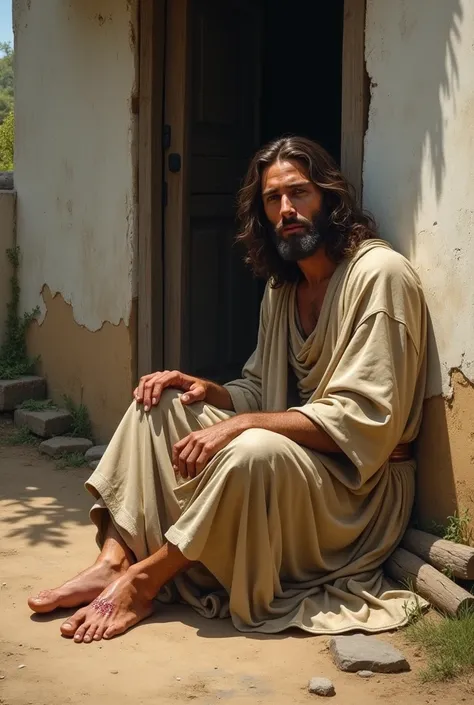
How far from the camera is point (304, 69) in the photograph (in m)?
7.74

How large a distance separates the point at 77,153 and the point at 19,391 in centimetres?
152

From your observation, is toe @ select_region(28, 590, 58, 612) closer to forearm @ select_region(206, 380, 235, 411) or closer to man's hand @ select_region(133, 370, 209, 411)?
man's hand @ select_region(133, 370, 209, 411)

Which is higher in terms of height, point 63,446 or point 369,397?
point 369,397

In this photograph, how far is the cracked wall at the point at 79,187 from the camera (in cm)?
587

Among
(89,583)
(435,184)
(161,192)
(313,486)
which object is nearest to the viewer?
(313,486)

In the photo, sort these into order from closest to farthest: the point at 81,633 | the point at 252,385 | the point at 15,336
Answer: the point at 81,633 → the point at 252,385 → the point at 15,336

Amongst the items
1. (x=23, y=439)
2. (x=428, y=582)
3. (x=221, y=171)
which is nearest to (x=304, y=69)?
(x=221, y=171)

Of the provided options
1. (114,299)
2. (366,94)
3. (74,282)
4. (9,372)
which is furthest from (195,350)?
(366,94)

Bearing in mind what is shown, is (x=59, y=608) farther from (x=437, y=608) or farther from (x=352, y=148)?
(x=352, y=148)

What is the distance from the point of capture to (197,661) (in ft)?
11.6

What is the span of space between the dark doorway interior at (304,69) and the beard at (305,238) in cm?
328

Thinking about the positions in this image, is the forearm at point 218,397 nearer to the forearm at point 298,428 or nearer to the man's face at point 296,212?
the forearm at point 298,428

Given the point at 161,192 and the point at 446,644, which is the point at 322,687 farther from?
the point at 161,192

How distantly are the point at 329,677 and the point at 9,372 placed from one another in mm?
4009
